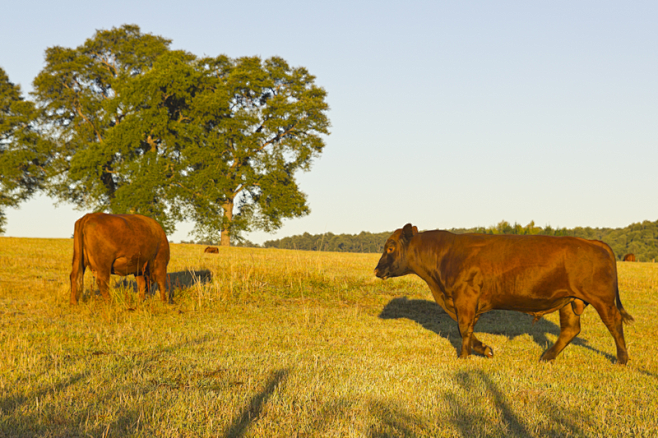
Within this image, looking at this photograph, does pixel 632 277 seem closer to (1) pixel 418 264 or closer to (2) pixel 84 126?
(1) pixel 418 264

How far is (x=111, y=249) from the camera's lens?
32.2ft

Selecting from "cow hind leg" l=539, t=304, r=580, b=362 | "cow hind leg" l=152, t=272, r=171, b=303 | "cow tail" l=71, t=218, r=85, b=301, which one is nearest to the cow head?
"cow hind leg" l=539, t=304, r=580, b=362

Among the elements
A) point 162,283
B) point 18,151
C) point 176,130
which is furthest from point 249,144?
point 162,283

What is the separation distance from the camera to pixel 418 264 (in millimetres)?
7879

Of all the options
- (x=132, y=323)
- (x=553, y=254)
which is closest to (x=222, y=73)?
(x=132, y=323)

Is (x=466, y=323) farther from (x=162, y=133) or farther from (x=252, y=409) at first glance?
(x=162, y=133)

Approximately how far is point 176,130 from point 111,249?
27.5m

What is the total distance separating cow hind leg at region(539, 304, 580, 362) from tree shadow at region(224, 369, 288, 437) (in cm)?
380

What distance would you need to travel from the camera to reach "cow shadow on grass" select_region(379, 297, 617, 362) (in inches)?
335

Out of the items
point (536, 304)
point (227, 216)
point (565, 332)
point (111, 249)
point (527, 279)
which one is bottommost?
point (565, 332)

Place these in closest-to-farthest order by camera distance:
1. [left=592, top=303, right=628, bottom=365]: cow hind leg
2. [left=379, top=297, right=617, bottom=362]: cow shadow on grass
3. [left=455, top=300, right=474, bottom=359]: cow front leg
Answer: [left=592, top=303, right=628, bottom=365]: cow hind leg < [left=455, top=300, right=474, bottom=359]: cow front leg < [left=379, top=297, right=617, bottom=362]: cow shadow on grass

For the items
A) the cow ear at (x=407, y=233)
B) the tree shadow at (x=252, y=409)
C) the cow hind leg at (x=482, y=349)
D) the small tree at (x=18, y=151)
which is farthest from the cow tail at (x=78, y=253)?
the small tree at (x=18, y=151)

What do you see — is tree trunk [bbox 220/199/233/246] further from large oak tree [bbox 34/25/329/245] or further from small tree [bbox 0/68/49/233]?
small tree [bbox 0/68/49/233]

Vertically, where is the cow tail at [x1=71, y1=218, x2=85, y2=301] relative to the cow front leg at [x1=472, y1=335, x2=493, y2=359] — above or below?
above
